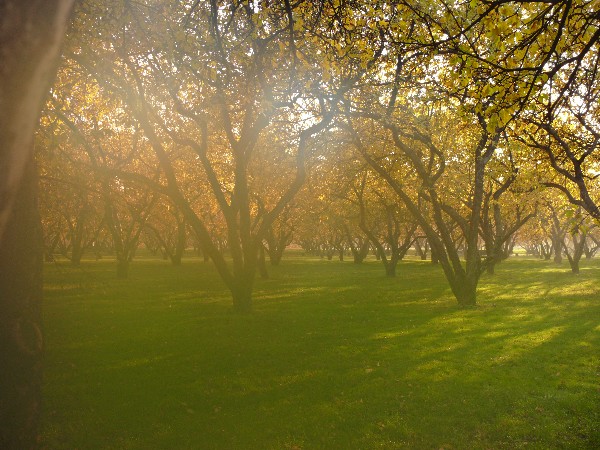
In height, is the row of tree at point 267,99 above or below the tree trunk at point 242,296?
above

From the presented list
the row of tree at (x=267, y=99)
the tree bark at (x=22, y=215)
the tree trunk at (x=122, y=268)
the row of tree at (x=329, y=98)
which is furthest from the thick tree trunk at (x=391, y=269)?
the tree bark at (x=22, y=215)

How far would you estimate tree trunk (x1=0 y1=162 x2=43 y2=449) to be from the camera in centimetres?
493

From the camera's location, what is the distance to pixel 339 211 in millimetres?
41812

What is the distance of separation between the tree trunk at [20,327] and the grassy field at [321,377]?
7.60ft

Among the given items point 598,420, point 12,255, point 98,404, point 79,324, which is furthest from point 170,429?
point 79,324

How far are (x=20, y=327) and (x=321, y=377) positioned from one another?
660cm

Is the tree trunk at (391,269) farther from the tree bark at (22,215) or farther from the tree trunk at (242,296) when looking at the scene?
the tree bark at (22,215)

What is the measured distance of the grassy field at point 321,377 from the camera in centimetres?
736

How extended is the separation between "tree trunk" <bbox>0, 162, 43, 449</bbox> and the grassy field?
2316 millimetres

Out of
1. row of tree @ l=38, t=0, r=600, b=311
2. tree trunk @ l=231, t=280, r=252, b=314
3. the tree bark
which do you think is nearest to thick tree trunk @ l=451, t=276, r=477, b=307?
row of tree @ l=38, t=0, r=600, b=311

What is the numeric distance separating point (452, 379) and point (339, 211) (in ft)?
106

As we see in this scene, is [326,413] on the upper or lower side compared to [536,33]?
lower

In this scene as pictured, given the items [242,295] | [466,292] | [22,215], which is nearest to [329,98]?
[242,295]

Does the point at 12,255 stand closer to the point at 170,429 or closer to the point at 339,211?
the point at 170,429
